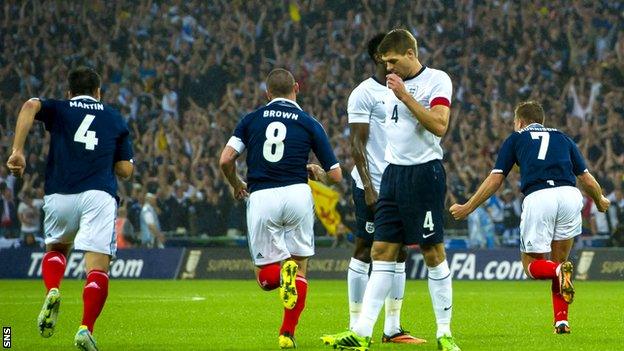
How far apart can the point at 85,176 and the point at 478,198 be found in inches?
134

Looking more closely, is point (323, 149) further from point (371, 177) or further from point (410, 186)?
point (410, 186)

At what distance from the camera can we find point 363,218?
35.6 feet

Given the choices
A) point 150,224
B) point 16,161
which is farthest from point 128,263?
point 16,161

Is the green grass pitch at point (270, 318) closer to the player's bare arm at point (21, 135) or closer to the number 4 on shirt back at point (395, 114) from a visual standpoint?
the player's bare arm at point (21, 135)

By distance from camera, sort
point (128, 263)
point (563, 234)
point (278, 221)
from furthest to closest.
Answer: point (128, 263) → point (563, 234) → point (278, 221)

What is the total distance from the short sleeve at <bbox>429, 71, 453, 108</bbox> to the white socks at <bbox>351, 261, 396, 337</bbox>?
1.28 meters

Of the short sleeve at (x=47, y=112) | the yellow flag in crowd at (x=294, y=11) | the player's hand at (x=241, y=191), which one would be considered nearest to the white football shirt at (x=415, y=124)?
the player's hand at (x=241, y=191)

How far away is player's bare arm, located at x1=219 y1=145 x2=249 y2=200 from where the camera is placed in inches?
398

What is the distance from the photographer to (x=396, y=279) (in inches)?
428

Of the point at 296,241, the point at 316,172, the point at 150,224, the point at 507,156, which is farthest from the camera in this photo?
the point at 150,224

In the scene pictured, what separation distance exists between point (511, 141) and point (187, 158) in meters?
16.7

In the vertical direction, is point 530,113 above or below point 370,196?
above

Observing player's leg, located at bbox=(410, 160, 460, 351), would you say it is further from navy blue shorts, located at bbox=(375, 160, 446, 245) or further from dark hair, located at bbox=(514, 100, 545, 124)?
dark hair, located at bbox=(514, 100, 545, 124)

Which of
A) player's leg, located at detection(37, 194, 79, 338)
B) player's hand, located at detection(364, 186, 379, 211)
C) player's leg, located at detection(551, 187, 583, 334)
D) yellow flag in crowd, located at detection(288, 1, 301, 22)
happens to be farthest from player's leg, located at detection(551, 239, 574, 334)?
yellow flag in crowd, located at detection(288, 1, 301, 22)
